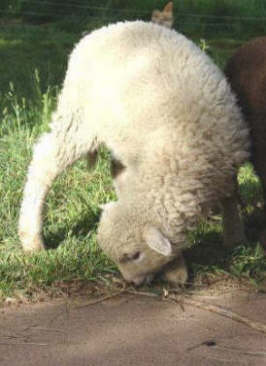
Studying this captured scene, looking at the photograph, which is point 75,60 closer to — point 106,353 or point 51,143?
point 51,143

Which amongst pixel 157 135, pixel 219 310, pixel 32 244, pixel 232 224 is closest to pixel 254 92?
pixel 157 135

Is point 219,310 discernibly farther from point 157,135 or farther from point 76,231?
point 76,231

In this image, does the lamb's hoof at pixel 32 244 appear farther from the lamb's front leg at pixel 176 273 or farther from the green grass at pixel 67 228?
the lamb's front leg at pixel 176 273

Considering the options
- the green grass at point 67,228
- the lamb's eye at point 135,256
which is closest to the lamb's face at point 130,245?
the lamb's eye at point 135,256

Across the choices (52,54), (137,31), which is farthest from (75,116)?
(52,54)

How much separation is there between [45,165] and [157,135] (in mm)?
1003

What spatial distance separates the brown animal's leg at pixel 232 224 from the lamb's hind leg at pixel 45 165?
1.01 meters

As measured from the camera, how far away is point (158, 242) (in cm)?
504

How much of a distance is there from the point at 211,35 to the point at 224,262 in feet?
20.9

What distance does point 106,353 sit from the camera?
4402 millimetres

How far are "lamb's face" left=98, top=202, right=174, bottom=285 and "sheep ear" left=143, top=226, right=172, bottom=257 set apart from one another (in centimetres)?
1

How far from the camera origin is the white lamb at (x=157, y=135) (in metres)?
5.18

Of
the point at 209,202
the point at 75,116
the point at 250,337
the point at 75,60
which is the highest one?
the point at 75,60

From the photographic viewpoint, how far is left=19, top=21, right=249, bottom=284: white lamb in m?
5.18
